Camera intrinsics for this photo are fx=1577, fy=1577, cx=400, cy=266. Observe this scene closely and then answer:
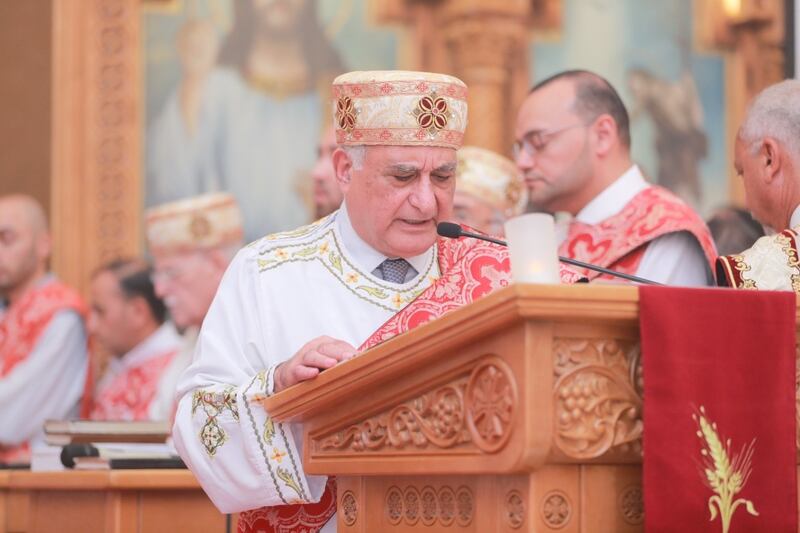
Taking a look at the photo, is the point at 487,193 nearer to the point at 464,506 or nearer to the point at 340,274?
the point at 340,274

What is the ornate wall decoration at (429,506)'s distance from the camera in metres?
2.94

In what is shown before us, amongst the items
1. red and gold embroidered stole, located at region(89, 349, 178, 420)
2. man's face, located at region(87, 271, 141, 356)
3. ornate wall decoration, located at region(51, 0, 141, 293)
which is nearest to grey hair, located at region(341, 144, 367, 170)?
red and gold embroidered stole, located at region(89, 349, 178, 420)

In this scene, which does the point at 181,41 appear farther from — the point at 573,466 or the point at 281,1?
the point at 573,466

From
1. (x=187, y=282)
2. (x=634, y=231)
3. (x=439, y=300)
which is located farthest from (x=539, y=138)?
(x=187, y=282)

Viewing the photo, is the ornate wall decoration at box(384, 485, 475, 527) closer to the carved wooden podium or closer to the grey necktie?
the carved wooden podium

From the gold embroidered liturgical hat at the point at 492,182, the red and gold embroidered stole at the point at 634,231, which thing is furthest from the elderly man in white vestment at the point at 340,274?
the gold embroidered liturgical hat at the point at 492,182

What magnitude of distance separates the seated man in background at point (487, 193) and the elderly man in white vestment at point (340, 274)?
2529 millimetres

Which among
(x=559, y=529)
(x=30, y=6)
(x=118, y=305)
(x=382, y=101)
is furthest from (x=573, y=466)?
(x=30, y=6)

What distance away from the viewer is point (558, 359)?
2723 millimetres

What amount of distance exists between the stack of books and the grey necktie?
1575 mm

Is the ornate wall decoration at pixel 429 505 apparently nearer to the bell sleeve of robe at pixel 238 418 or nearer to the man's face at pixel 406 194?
the bell sleeve of robe at pixel 238 418

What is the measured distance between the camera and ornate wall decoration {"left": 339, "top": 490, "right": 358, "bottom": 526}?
127 inches

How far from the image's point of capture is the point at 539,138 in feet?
18.3

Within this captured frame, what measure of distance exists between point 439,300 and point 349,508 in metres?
0.60
